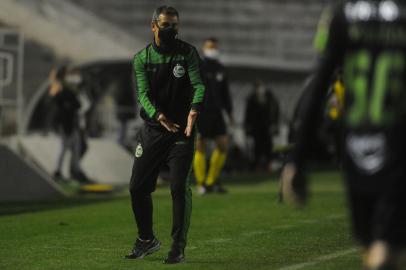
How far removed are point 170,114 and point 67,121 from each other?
11967 mm

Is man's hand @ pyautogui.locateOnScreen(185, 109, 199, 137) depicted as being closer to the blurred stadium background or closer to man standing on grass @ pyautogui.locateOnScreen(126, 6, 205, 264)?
man standing on grass @ pyautogui.locateOnScreen(126, 6, 205, 264)

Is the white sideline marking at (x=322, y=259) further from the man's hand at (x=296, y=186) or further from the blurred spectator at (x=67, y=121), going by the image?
the blurred spectator at (x=67, y=121)

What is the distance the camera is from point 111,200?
58.3ft

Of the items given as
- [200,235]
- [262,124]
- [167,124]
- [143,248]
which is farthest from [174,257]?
[262,124]

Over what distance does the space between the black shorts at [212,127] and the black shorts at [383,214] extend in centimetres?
1268

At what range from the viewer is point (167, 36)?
983 centimetres

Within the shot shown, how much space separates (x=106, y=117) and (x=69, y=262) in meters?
15.5

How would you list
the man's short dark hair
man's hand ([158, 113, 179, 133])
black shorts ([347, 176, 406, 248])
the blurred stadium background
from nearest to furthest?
black shorts ([347, 176, 406, 248]), man's hand ([158, 113, 179, 133]), the man's short dark hair, the blurred stadium background

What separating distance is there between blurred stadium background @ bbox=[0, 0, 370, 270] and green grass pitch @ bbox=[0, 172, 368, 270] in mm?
18

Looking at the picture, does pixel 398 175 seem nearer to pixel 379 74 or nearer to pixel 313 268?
pixel 379 74

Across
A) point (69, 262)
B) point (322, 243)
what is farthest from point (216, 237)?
point (69, 262)

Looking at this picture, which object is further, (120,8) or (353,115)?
(120,8)

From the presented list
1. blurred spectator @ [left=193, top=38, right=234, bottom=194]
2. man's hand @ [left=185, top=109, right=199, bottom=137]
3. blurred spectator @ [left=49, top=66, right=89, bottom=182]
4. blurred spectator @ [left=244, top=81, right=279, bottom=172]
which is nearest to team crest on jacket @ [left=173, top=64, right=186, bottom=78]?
man's hand @ [left=185, top=109, right=199, bottom=137]

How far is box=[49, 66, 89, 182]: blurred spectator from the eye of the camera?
2156 centimetres
